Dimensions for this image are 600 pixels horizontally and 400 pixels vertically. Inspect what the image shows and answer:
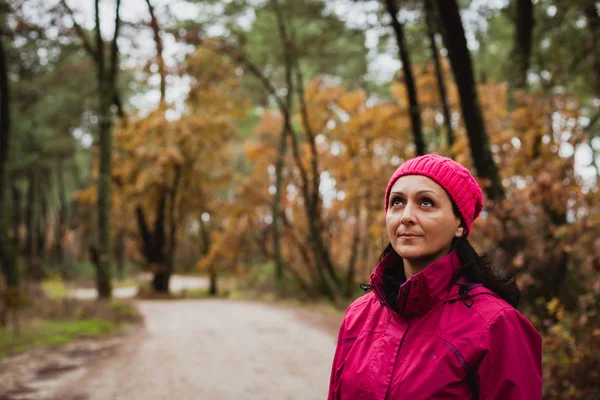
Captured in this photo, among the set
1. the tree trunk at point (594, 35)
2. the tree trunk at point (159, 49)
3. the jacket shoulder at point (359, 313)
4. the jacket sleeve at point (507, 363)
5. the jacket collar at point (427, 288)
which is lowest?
the jacket sleeve at point (507, 363)

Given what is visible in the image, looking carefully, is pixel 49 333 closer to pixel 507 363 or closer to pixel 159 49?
pixel 159 49

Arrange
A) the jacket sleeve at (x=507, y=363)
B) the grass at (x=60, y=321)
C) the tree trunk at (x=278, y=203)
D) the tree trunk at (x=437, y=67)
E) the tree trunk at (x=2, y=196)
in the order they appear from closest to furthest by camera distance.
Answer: the jacket sleeve at (x=507, y=363) → the tree trunk at (x=437, y=67) → the grass at (x=60, y=321) → the tree trunk at (x=2, y=196) → the tree trunk at (x=278, y=203)

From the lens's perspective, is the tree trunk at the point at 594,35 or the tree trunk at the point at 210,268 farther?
the tree trunk at the point at 210,268

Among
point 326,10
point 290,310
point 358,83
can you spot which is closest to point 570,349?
point 326,10

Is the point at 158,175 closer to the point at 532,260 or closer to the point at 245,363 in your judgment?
the point at 245,363

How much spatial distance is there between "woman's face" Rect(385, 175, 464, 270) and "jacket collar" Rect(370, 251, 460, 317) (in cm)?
7

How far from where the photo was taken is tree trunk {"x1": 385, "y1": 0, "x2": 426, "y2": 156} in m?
10.6

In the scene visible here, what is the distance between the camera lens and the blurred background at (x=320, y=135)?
6578 mm

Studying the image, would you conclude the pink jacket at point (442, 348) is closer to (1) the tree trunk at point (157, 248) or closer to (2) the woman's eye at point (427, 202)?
(2) the woman's eye at point (427, 202)

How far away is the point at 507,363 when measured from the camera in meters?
1.70

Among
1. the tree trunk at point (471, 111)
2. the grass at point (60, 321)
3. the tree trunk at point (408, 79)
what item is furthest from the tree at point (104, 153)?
the tree trunk at point (471, 111)

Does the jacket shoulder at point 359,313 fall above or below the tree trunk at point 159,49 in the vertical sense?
below

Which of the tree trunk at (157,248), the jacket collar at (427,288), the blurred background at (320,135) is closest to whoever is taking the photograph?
the jacket collar at (427,288)

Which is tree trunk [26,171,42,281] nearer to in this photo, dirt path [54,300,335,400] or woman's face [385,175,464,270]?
dirt path [54,300,335,400]
